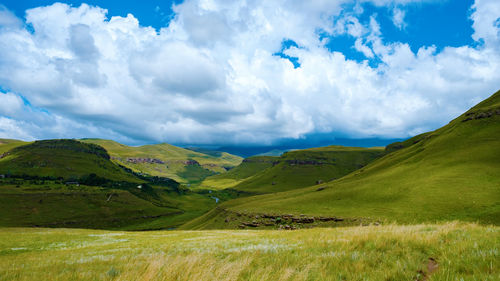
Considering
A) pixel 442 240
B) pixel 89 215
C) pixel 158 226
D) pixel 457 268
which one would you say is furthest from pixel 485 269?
pixel 89 215

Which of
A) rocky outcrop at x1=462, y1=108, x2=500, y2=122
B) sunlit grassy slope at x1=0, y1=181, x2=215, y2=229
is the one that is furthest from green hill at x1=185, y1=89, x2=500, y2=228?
sunlit grassy slope at x1=0, y1=181, x2=215, y2=229

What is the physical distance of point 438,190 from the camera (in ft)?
167

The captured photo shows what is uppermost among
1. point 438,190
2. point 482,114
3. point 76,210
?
point 482,114

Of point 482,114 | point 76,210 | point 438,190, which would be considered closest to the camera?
point 438,190

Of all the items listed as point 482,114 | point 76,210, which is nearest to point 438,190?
point 482,114

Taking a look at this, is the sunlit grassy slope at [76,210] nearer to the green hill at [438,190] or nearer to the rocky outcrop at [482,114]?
the green hill at [438,190]

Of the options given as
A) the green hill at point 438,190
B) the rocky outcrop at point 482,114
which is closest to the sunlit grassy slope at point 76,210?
the green hill at point 438,190

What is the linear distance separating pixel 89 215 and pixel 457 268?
200m

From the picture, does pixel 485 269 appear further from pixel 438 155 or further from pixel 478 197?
pixel 438 155

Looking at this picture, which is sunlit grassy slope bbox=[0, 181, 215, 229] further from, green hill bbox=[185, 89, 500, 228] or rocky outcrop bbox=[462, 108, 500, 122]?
rocky outcrop bbox=[462, 108, 500, 122]

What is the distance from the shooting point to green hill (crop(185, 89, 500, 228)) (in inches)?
1700

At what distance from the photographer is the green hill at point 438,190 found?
142ft

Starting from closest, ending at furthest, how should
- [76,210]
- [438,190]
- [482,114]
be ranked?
1. [438,190]
2. [482,114]
3. [76,210]

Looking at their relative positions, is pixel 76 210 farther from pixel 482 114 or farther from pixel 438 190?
pixel 482 114
